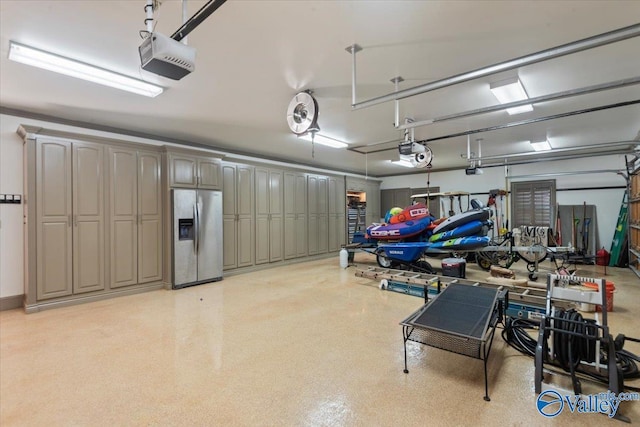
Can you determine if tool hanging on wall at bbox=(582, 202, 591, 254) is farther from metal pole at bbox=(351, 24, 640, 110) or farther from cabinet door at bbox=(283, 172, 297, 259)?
metal pole at bbox=(351, 24, 640, 110)

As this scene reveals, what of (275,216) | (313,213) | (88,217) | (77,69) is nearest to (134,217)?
(88,217)

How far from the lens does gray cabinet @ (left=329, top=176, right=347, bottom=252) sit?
8898mm

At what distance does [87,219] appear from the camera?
4.47 metres

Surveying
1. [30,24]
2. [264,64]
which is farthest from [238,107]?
[30,24]

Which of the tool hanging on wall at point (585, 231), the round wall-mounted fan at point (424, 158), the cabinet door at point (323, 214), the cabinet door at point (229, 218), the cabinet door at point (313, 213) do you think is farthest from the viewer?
the cabinet door at point (323, 214)

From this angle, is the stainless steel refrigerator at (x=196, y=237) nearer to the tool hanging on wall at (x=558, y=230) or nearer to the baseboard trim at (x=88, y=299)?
the baseboard trim at (x=88, y=299)

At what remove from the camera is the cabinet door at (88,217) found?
172 inches

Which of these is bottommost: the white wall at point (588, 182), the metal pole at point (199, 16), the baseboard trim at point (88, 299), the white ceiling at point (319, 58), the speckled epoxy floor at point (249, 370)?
the speckled epoxy floor at point (249, 370)

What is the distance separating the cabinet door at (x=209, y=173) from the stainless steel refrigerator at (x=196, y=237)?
18cm

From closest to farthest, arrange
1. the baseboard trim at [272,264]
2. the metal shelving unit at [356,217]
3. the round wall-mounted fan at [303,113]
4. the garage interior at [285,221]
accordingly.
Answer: the garage interior at [285,221]
the round wall-mounted fan at [303,113]
the baseboard trim at [272,264]
the metal shelving unit at [356,217]

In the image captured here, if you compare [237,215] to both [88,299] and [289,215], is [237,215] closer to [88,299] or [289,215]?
[289,215]

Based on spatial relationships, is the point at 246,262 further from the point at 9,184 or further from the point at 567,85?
the point at 567,85

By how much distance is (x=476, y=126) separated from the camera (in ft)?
16.4

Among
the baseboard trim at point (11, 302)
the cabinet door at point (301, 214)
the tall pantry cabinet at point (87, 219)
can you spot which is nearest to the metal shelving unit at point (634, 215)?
the cabinet door at point (301, 214)
